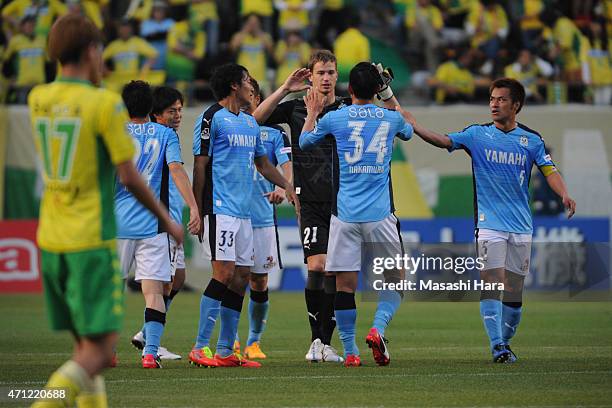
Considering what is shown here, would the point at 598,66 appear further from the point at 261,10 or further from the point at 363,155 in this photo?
the point at 363,155

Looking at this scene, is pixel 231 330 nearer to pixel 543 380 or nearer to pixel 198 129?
pixel 198 129

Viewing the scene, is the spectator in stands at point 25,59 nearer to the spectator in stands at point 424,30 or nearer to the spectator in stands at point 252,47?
the spectator in stands at point 252,47

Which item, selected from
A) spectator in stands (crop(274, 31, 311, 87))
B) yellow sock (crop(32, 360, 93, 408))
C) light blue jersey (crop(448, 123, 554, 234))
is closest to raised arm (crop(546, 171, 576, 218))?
light blue jersey (crop(448, 123, 554, 234))

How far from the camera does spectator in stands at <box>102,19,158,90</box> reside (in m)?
22.2

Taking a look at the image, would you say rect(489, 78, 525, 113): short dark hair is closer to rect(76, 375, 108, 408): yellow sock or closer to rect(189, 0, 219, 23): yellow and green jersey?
rect(76, 375, 108, 408): yellow sock

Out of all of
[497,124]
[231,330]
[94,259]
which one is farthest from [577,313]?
[94,259]

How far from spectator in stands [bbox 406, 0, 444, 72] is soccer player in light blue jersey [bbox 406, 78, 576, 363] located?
13337 millimetres

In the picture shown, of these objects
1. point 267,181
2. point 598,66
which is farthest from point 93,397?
point 598,66

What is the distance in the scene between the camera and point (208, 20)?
76.3 ft

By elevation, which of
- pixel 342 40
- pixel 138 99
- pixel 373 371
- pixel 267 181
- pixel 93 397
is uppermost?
pixel 342 40

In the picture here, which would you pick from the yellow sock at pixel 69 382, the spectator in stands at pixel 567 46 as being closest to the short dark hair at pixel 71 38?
the yellow sock at pixel 69 382

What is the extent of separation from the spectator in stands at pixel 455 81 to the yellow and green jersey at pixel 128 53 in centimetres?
550

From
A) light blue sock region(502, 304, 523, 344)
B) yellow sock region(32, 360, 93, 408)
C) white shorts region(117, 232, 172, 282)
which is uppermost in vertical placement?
white shorts region(117, 232, 172, 282)

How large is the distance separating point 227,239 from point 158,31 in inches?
537
